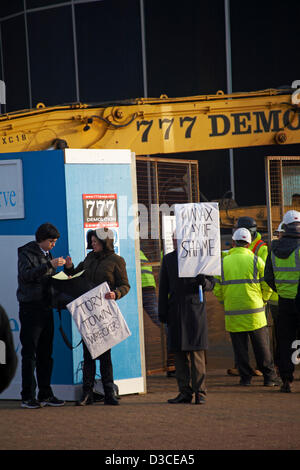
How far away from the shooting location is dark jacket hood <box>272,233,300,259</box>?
984 centimetres

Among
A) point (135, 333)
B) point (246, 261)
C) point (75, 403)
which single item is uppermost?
point (246, 261)

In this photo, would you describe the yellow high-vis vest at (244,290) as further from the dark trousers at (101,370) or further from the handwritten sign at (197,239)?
the dark trousers at (101,370)

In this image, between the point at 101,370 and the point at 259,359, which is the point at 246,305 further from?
the point at 101,370

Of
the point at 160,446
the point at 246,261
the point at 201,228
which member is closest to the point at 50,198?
the point at 201,228

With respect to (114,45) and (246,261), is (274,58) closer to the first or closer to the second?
(114,45)

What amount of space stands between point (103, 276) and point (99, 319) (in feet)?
1.53

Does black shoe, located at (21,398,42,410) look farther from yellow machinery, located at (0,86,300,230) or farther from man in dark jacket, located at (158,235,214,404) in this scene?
yellow machinery, located at (0,86,300,230)

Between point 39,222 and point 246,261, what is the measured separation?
2.51 metres

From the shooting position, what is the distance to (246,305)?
1034cm

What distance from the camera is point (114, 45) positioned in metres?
24.1

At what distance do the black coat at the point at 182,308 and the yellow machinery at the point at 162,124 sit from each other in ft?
10.8

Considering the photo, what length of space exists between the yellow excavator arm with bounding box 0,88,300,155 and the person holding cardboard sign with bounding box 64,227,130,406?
2.80 m

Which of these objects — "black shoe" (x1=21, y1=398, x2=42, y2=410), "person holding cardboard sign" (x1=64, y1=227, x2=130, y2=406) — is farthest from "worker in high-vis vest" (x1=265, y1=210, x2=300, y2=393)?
"black shoe" (x1=21, y1=398, x2=42, y2=410)
